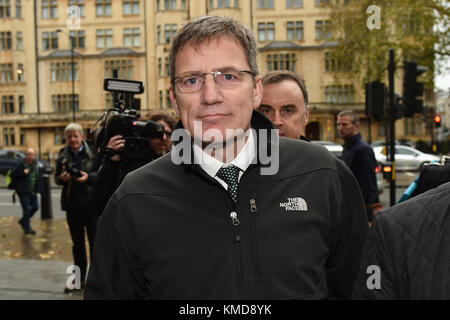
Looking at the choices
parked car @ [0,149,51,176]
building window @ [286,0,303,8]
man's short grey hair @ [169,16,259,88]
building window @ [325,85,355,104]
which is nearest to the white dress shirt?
man's short grey hair @ [169,16,259,88]

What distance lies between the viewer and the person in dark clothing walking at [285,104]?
320 centimetres

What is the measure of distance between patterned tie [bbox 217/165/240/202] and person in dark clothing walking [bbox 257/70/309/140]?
131cm

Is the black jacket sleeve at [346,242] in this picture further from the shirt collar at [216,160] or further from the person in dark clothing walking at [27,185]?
the person in dark clothing walking at [27,185]

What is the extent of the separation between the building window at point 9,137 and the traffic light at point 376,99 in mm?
42672

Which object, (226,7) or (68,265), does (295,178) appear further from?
(226,7)

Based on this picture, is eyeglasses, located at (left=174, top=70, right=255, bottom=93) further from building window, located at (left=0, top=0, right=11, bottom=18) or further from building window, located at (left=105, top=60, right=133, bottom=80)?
building window, located at (left=0, top=0, right=11, bottom=18)

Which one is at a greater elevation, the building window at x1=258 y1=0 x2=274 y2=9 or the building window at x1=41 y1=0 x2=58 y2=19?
the building window at x1=41 y1=0 x2=58 y2=19

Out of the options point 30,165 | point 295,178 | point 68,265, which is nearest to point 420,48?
point 30,165

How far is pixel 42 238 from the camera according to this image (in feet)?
33.1

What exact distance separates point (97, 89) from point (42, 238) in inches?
1426

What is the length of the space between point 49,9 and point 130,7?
6898mm

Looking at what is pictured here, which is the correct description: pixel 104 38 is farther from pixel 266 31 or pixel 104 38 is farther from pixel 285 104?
pixel 285 104

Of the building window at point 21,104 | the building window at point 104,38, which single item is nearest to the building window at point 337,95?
the building window at point 104,38

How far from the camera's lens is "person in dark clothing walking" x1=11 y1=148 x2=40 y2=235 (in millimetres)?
10875
